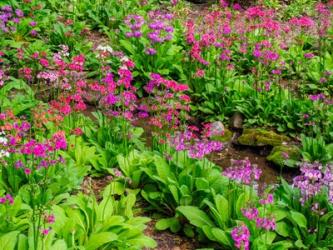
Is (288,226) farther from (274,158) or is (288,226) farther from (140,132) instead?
(140,132)

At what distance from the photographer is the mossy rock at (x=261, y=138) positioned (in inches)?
277

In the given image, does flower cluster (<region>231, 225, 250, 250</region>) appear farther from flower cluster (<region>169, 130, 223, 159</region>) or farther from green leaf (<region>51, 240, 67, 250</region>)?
green leaf (<region>51, 240, 67, 250</region>)

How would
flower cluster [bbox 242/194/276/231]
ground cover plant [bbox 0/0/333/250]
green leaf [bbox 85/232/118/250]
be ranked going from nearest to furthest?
flower cluster [bbox 242/194/276/231]
green leaf [bbox 85/232/118/250]
ground cover plant [bbox 0/0/333/250]

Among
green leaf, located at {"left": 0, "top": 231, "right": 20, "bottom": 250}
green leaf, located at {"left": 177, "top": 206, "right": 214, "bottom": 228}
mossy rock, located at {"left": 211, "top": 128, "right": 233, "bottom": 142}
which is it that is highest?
green leaf, located at {"left": 0, "top": 231, "right": 20, "bottom": 250}

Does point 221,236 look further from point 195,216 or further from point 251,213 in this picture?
point 251,213

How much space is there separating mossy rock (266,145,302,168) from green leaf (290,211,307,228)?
1.69 m

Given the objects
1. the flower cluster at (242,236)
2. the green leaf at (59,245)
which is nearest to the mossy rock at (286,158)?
the flower cluster at (242,236)

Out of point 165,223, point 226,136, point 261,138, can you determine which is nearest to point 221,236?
point 165,223

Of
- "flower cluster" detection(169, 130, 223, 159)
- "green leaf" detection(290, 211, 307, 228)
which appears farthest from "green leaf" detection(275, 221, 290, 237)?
"flower cluster" detection(169, 130, 223, 159)

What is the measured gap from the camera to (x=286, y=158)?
648cm

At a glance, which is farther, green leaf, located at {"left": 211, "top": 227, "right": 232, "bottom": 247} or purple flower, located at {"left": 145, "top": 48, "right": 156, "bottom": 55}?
purple flower, located at {"left": 145, "top": 48, "right": 156, "bottom": 55}

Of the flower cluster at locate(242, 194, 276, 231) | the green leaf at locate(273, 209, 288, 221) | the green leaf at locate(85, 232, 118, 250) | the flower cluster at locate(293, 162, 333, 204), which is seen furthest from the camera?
the green leaf at locate(273, 209, 288, 221)

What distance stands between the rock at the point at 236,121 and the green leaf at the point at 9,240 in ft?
13.6

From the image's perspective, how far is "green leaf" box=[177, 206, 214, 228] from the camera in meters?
4.93
